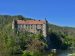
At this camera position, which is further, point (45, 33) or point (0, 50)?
point (45, 33)

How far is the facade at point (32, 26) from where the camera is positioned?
16525 centimetres

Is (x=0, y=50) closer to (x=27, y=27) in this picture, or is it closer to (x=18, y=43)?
(x=18, y=43)

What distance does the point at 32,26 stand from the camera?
170500mm

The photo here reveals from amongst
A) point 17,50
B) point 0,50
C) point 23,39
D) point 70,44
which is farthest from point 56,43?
point 0,50

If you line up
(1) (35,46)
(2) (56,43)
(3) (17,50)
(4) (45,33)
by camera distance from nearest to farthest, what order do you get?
(1) (35,46) → (3) (17,50) → (4) (45,33) → (2) (56,43)

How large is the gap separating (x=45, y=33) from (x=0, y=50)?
129846 millimetres

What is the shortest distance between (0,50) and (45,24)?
134 metres

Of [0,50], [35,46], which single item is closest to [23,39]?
[35,46]

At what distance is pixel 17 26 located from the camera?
167750 millimetres

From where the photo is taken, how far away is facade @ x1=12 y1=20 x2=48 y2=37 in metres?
165

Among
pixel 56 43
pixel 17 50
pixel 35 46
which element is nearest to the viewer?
pixel 35 46

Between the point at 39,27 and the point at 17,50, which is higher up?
the point at 39,27

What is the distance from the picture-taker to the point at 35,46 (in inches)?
2052

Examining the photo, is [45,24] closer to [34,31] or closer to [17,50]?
[34,31]
